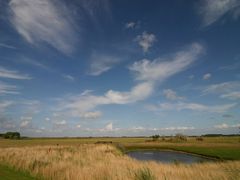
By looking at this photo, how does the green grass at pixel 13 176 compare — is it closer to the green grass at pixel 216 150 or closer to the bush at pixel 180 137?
the green grass at pixel 216 150

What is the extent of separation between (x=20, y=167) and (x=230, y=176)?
53.0 ft

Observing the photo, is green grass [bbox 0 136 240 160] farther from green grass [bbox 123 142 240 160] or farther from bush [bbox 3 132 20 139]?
bush [bbox 3 132 20 139]

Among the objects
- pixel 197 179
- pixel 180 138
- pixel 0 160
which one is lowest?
pixel 197 179

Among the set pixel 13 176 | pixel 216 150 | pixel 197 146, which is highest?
pixel 197 146

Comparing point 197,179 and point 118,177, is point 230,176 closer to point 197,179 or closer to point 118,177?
point 197,179

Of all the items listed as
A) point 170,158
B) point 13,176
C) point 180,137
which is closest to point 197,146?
point 170,158

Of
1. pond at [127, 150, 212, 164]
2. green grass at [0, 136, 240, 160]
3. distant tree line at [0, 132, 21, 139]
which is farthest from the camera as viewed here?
distant tree line at [0, 132, 21, 139]

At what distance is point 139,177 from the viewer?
12.2 metres

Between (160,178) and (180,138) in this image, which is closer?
(160,178)

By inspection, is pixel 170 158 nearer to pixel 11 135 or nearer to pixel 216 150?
pixel 216 150

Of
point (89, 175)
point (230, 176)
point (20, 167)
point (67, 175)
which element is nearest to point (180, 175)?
point (230, 176)

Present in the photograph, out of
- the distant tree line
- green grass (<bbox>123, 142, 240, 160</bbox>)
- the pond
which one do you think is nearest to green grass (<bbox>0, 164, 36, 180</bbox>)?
the pond

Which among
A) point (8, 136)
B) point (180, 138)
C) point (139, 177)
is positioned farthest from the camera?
point (8, 136)

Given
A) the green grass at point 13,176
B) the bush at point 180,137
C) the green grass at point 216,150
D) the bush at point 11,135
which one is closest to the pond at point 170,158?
the green grass at point 216,150
